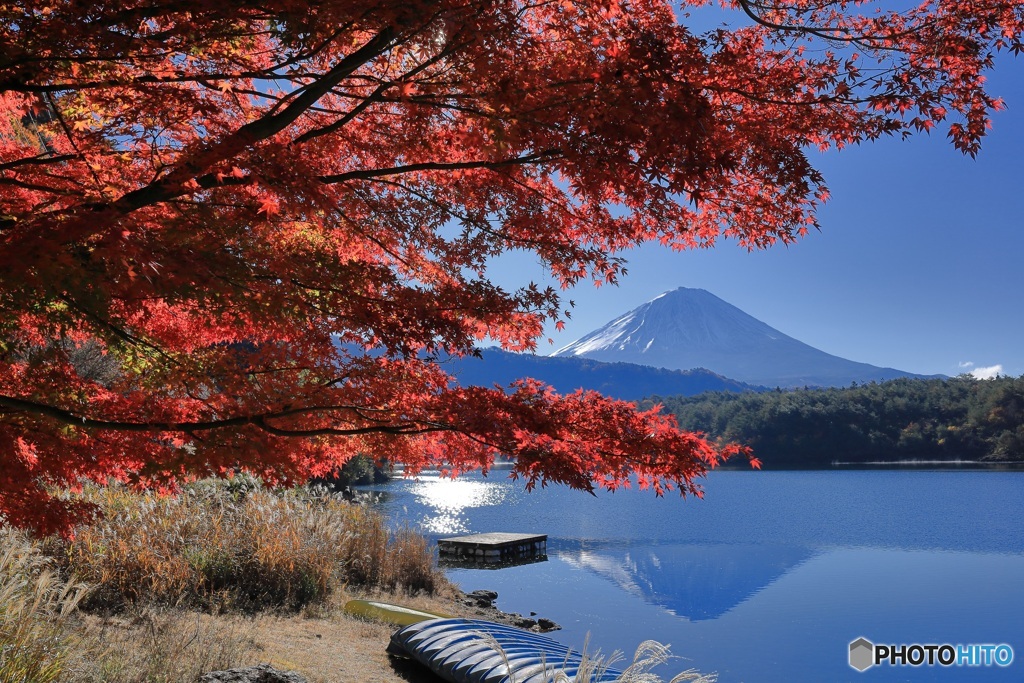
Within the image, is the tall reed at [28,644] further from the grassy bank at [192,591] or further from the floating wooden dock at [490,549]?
the floating wooden dock at [490,549]

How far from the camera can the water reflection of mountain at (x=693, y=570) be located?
1598 cm

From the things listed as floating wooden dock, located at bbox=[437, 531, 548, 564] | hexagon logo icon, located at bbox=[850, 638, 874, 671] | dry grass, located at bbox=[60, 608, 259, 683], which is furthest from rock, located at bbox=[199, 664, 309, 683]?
floating wooden dock, located at bbox=[437, 531, 548, 564]

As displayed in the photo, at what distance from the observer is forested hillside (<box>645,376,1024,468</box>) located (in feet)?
197

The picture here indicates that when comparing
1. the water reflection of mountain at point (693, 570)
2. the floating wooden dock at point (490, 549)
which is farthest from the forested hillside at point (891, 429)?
the floating wooden dock at point (490, 549)

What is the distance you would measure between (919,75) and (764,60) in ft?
3.43

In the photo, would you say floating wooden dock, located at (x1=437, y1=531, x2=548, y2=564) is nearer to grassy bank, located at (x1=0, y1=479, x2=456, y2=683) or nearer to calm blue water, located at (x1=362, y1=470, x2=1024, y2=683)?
calm blue water, located at (x1=362, y1=470, x2=1024, y2=683)

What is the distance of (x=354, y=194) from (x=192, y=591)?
5378 millimetres

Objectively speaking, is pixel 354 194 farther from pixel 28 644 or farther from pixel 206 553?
pixel 206 553

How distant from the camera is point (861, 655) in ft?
37.3

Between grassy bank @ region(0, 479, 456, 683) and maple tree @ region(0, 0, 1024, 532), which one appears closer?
maple tree @ region(0, 0, 1024, 532)

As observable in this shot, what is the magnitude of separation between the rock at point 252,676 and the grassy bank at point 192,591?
30 centimetres

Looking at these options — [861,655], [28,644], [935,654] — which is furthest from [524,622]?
[28,644]

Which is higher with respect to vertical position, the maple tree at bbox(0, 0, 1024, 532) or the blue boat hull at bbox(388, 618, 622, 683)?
the maple tree at bbox(0, 0, 1024, 532)

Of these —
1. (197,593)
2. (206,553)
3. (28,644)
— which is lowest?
(197,593)
